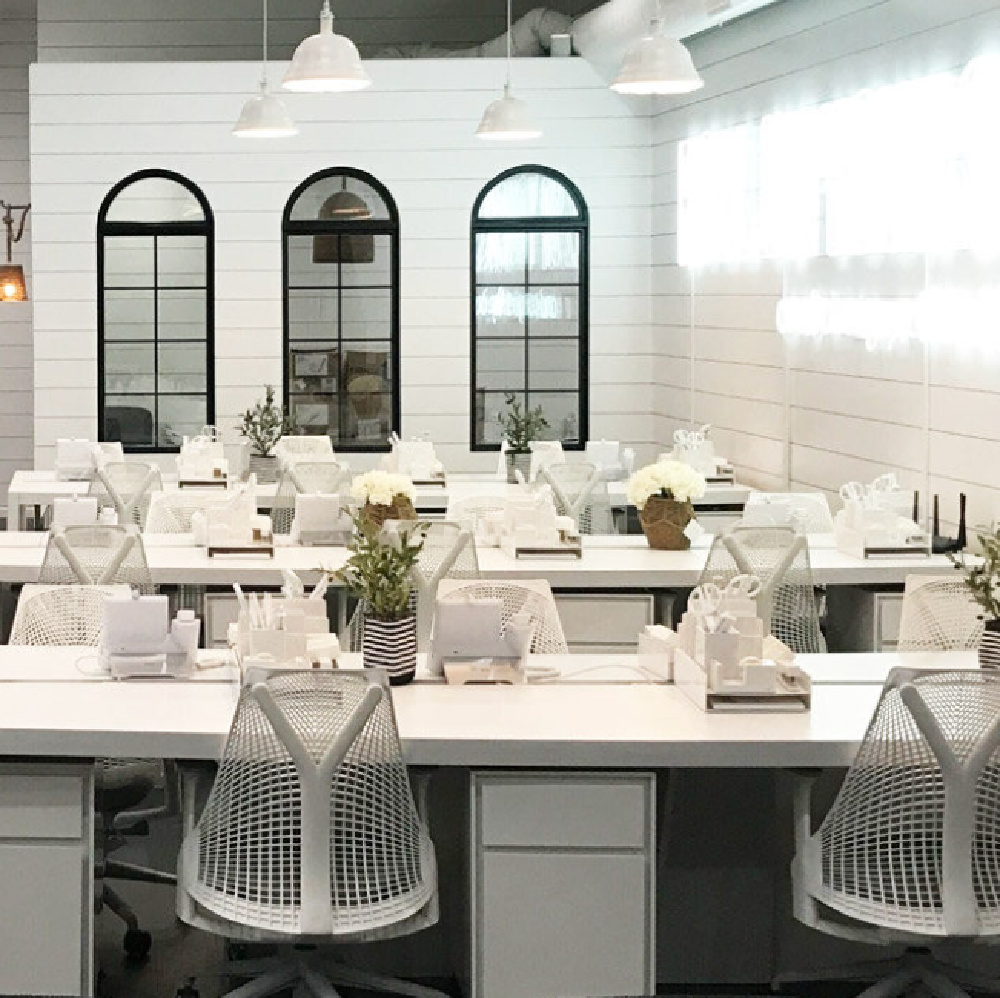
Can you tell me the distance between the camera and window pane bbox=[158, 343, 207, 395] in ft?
51.7

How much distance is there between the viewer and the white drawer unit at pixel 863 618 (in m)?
8.30

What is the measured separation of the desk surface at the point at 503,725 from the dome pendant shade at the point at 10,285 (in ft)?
31.3

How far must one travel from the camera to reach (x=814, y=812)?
585cm

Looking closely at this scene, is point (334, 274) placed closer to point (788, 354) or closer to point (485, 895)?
point (788, 354)

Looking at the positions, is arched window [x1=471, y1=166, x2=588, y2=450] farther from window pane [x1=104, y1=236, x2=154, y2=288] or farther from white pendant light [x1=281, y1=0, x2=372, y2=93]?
white pendant light [x1=281, y1=0, x2=372, y2=93]

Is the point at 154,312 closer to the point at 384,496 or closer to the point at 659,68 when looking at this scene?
the point at 384,496

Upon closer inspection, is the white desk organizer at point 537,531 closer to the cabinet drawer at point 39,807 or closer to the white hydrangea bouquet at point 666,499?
the white hydrangea bouquet at point 666,499

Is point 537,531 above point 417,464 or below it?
below

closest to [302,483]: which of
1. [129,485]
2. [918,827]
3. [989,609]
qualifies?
[129,485]

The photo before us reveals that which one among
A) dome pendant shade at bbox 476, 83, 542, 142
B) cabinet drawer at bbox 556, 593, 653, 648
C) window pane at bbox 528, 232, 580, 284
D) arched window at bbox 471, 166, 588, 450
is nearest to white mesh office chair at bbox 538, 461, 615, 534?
dome pendant shade at bbox 476, 83, 542, 142

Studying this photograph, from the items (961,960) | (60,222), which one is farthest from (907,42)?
(60,222)

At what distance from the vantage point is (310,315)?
1579 cm

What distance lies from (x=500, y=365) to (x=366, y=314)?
1.09 m

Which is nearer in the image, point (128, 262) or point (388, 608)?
point (388, 608)
